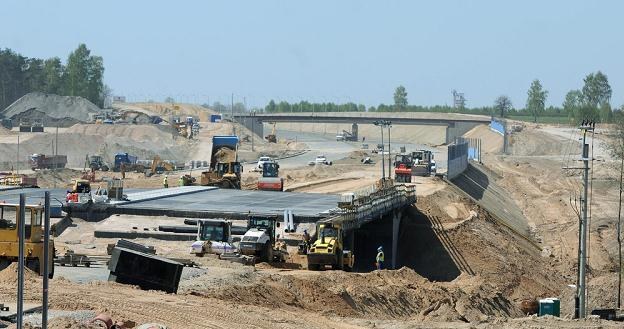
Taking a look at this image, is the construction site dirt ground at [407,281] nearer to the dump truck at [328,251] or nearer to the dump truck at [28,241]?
the dump truck at [28,241]

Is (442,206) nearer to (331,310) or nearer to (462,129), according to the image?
(331,310)

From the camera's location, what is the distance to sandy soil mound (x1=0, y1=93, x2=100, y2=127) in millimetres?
165125

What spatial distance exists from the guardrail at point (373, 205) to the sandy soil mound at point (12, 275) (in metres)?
19.8

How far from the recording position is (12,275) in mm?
30422

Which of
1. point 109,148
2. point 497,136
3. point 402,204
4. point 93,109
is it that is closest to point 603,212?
point 402,204

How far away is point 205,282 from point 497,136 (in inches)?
5763

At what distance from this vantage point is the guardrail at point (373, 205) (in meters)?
52.6

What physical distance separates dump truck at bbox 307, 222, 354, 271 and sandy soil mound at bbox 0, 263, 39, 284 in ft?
42.9

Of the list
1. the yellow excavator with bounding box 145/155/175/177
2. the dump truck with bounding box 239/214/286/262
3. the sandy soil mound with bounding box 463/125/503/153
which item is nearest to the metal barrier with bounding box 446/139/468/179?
the yellow excavator with bounding box 145/155/175/177

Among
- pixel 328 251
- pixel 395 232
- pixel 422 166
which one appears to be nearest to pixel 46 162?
pixel 422 166

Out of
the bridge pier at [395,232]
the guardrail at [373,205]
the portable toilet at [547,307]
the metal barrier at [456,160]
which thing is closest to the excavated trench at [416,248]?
the bridge pier at [395,232]

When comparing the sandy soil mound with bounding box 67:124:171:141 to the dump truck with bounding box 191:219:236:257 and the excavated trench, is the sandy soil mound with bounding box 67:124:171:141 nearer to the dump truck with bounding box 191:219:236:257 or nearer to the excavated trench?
the excavated trench

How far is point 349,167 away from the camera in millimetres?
109062

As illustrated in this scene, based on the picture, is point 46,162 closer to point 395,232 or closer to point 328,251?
point 395,232
